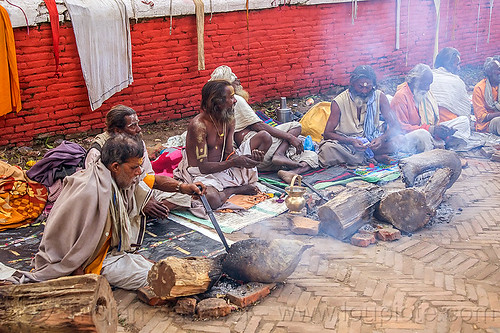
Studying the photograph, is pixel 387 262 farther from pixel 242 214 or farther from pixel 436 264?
pixel 242 214

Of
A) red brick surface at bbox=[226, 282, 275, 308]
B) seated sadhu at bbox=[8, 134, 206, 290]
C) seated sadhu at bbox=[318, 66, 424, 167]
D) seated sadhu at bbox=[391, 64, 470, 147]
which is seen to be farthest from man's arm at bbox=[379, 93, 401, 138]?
seated sadhu at bbox=[8, 134, 206, 290]

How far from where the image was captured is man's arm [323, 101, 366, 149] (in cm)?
744

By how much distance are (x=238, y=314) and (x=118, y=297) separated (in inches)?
38.0

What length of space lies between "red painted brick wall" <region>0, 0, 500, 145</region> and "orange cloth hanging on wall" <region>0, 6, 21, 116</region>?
0.21 m

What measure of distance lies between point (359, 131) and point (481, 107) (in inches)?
104

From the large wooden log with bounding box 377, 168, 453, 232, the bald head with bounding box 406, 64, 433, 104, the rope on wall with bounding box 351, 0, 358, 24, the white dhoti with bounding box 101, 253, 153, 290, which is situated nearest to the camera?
the white dhoti with bounding box 101, 253, 153, 290

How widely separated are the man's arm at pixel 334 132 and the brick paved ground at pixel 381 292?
2165 mm

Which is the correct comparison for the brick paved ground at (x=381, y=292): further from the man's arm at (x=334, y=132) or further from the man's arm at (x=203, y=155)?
the man's arm at (x=334, y=132)

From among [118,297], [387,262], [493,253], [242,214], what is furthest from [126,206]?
[493,253]

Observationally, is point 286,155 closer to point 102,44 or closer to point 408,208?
point 408,208

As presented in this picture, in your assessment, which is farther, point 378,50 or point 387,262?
point 378,50

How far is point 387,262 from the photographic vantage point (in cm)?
479

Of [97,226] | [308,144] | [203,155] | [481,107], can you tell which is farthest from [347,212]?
[481,107]

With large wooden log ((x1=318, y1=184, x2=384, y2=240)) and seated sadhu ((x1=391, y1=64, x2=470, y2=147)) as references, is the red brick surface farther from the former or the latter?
seated sadhu ((x1=391, y1=64, x2=470, y2=147))
